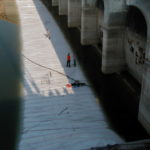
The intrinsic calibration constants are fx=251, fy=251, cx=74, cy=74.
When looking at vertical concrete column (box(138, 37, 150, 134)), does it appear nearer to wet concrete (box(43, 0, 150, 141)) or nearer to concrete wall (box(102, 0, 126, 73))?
wet concrete (box(43, 0, 150, 141))

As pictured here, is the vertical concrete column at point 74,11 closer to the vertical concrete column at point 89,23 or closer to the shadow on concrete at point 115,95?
the shadow on concrete at point 115,95

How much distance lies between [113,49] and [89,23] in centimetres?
1017

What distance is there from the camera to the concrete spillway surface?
70.0 feet

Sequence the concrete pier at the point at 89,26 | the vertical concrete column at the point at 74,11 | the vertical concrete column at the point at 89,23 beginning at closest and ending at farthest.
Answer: the vertical concrete column at the point at 89,23
the concrete pier at the point at 89,26
the vertical concrete column at the point at 74,11

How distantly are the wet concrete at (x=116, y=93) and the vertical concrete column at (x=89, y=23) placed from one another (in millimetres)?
1422

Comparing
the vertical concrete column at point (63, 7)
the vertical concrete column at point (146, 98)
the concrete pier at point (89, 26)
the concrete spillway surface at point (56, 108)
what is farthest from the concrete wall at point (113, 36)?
the vertical concrete column at point (63, 7)

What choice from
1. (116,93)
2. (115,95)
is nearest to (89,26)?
(116,93)

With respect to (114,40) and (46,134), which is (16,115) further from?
(114,40)

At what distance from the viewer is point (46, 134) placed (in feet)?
72.9

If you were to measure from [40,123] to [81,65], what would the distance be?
1388 centimetres

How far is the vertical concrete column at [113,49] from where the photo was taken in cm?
3070

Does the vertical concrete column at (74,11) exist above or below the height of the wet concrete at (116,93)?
above

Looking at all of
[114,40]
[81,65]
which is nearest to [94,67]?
A: [81,65]

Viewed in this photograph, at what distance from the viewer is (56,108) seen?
26.0 m
